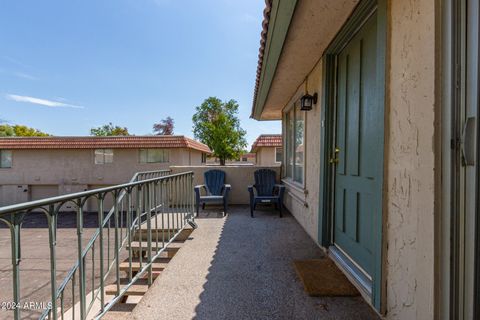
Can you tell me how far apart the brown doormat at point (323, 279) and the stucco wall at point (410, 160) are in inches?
17.2

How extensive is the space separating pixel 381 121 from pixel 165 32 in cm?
874

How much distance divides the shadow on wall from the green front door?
40 cm

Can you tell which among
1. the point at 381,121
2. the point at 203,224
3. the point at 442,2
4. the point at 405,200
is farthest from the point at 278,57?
the point at 203,224

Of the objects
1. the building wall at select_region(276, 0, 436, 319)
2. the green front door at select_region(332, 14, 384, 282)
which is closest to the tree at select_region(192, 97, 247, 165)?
the green front door at select_region(332, 14, 384, 282)

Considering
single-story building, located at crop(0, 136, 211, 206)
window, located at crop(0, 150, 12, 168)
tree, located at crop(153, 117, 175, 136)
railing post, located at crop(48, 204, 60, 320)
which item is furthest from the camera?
tree, located at crop(153, 117, 175, 136)

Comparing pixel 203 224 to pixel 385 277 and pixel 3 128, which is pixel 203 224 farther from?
pixel 3 128

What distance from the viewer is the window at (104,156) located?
1447 cm

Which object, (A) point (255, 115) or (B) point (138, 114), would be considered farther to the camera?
(B) point (138, 114)

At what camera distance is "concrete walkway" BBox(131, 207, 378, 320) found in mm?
1758

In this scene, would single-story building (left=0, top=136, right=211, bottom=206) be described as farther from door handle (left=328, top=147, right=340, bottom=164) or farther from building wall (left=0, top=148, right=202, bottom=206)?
door handle (left=328, top=147, right=340, bottom=164)

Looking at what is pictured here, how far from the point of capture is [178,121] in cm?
3644

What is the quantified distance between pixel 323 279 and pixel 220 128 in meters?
16.2

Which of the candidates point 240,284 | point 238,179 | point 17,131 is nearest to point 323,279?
point 240,284

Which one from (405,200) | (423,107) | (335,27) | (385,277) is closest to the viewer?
(423,107)
